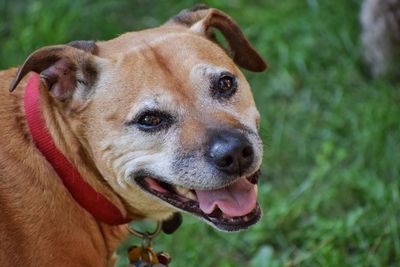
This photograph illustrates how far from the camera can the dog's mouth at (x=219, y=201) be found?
3.37m

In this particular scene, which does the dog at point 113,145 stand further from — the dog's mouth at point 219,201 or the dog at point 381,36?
the dog at point 381,36

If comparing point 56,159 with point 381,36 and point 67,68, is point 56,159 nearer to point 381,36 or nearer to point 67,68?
point 67,68

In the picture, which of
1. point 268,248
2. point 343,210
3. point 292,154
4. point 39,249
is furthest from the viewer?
point 292,154

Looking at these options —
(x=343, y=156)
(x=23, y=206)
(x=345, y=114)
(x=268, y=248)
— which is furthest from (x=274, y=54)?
(x=23, y=206)

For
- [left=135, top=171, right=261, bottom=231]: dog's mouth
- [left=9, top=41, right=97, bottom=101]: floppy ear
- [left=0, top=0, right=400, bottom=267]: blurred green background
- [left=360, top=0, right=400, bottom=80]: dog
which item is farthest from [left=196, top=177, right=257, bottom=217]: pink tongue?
[left=360, top=0, right=400, bottom=80]: dog

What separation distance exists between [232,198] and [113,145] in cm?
59

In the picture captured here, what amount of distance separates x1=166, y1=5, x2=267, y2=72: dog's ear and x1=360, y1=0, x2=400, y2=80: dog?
2304 millimetres

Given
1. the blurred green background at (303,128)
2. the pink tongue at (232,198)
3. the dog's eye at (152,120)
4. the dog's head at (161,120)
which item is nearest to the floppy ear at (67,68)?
A: the dog's head at (161,120)

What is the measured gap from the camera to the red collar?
3346 mm

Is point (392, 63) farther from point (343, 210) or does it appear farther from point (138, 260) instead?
point (138, 260)

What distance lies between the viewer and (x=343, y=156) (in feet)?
16.9

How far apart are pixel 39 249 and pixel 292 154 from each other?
2.78 meters

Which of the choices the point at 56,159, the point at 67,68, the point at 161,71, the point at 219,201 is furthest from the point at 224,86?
the point at 56,159

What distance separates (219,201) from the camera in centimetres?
341
